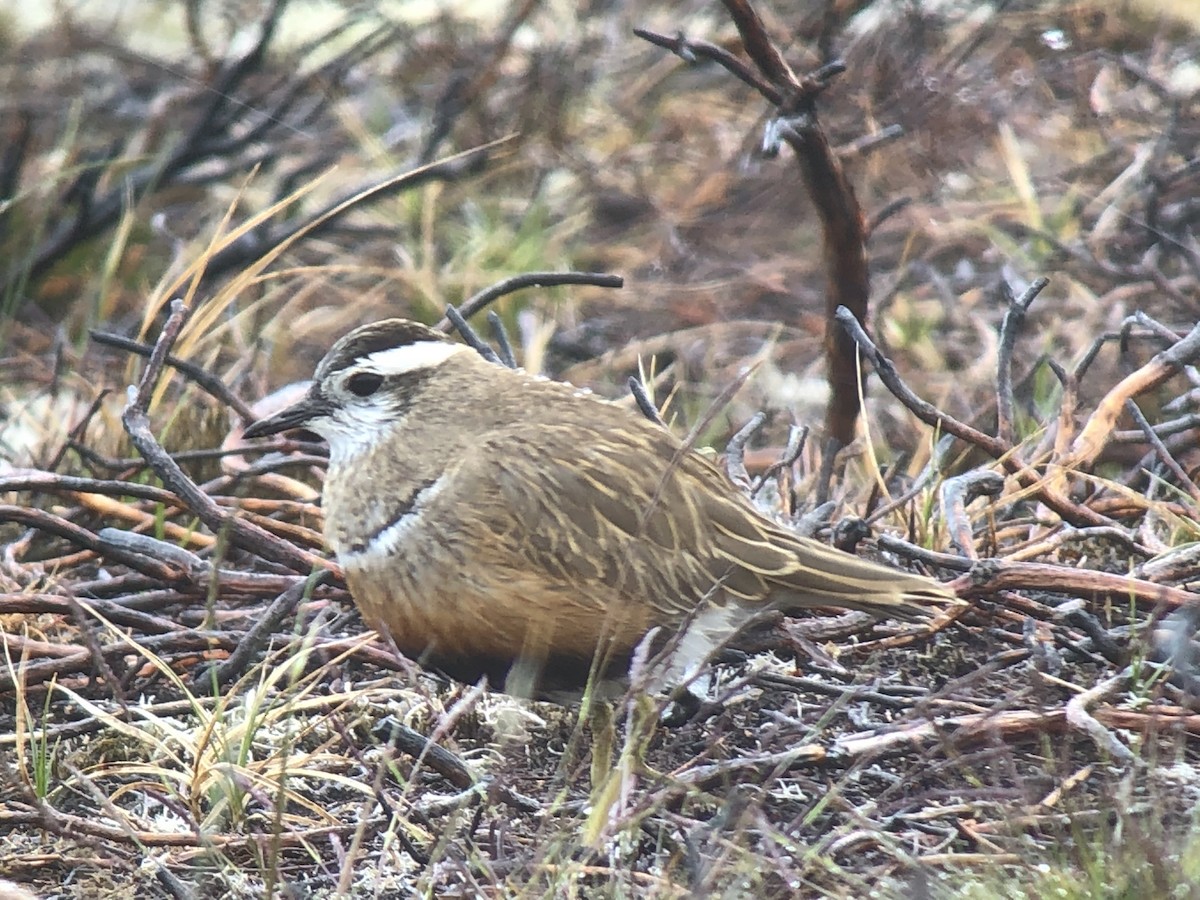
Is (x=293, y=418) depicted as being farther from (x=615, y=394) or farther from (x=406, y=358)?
(x=615, y=394)

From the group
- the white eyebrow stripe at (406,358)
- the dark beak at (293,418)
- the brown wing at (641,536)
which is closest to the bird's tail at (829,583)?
the brown wing at (641,536)

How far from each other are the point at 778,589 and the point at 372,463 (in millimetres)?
916

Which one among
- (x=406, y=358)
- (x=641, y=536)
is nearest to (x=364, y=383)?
(x=406, y=358)

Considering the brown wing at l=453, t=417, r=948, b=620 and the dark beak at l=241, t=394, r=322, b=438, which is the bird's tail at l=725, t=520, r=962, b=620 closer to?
the brown wing at l=453, t=417, r=948, b=620

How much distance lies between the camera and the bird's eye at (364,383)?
3.81 meters

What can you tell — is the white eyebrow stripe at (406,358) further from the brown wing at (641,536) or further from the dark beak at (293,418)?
the brown wing at (641,536)

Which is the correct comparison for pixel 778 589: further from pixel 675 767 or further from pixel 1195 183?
pixel 1195 183

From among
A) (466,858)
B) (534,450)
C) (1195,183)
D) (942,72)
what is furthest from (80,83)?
(466,858)

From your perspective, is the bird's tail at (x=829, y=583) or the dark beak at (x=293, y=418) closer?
the bird's tail at (x=829, y=583)

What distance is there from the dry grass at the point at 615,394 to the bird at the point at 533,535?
0.15m

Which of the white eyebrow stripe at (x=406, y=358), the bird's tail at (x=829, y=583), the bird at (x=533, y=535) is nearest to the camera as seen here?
the bird at (x=533, y=535)


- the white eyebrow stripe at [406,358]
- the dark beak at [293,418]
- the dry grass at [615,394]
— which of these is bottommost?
the dry grass at [615,394]

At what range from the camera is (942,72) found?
673cm

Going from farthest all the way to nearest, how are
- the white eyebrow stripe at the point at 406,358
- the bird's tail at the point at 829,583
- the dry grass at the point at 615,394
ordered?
the white eyebrow stripe at the point at 406,358 < the bird's tail at the point at 829,583 < the dry grass at the point at 615,394
